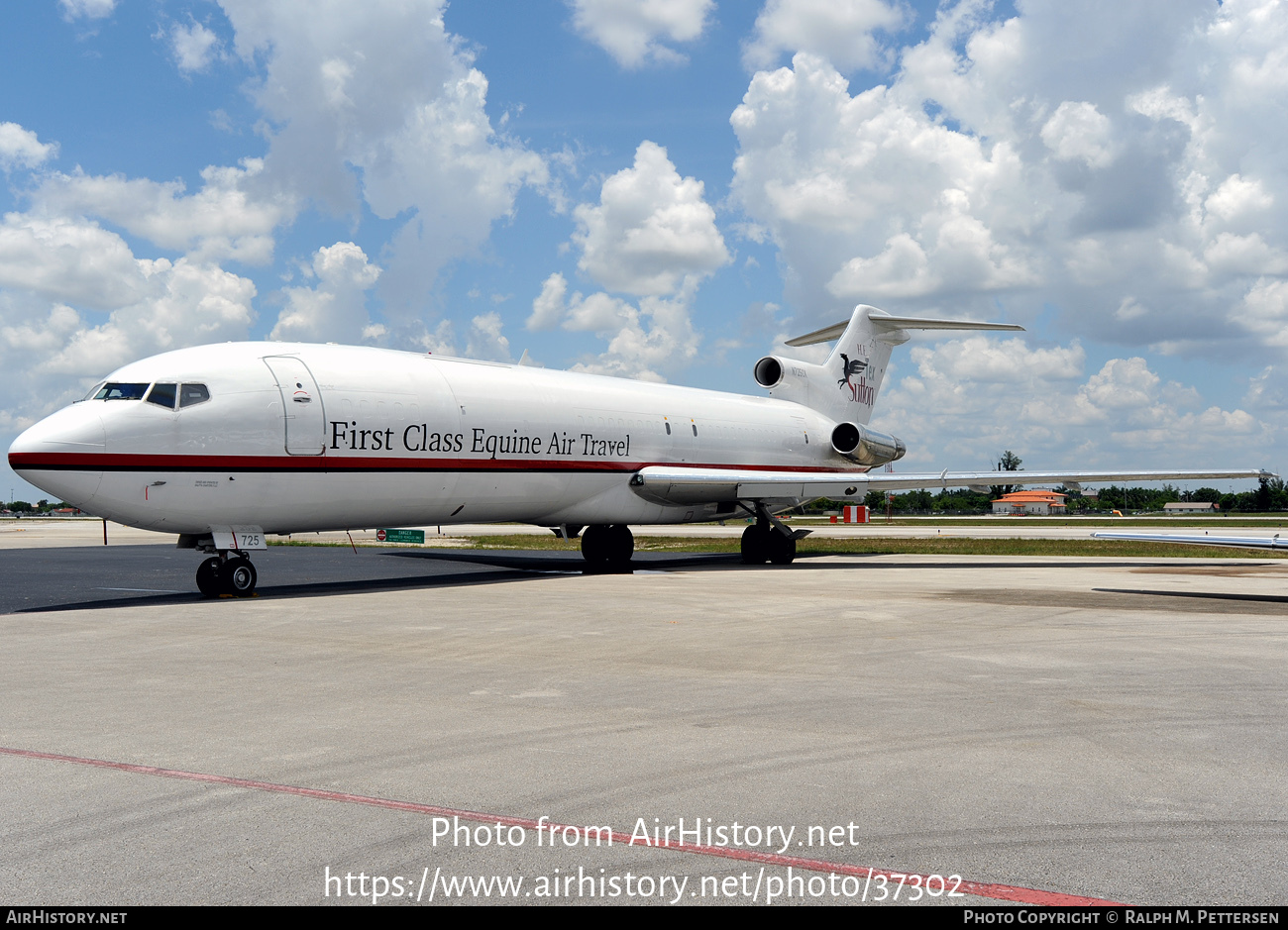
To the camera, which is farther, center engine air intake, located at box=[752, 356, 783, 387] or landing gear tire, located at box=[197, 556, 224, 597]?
center engine air intake, located at box=[752, 356, 783, 387]

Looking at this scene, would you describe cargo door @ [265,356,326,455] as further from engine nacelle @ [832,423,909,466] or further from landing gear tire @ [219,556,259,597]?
engine nacelle @ [832,423,909,466]

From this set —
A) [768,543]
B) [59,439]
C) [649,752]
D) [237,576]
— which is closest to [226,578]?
[237,576]

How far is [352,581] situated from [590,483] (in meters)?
5.79

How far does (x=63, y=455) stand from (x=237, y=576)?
11.2ft

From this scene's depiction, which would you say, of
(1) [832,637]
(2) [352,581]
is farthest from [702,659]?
(2) [352,581]

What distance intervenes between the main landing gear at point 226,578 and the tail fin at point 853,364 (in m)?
18.9

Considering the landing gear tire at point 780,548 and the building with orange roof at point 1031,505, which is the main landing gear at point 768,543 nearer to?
the landing gear tire at point 780,548

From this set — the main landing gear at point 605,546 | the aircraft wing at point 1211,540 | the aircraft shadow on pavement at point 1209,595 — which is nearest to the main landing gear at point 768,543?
the main landing gear at point 605,546

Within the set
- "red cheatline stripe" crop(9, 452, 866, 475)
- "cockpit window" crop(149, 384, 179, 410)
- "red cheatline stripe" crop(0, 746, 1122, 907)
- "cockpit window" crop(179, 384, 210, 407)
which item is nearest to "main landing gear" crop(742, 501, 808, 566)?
"red cheatline stripe" crop(9, 452, 866, 475)

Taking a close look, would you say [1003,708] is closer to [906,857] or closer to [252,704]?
[906,857]

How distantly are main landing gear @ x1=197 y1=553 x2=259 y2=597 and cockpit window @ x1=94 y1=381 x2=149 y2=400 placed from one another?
10.1 feet

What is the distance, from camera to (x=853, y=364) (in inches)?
1294

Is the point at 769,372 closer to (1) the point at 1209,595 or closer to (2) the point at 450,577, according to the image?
(2) the point at 450,577

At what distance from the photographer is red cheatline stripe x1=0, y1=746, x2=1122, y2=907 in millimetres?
3809
